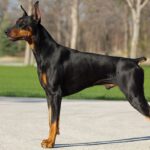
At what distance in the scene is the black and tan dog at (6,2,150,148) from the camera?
8273mm

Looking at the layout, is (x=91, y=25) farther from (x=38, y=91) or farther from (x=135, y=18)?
(x=38, y=91)

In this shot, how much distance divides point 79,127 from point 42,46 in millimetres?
2712

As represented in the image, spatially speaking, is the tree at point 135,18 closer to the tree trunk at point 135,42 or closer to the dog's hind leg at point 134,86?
the tree trunk at point 135,42

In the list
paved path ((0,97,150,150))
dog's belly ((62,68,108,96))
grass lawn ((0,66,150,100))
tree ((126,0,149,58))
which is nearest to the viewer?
dog's belly ((62,68,108,96))

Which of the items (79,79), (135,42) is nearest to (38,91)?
(79,79)

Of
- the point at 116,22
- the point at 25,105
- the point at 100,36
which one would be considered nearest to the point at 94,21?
the point at 116,22

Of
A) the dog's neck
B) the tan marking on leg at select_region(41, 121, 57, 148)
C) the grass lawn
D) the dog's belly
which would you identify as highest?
the dog's neck

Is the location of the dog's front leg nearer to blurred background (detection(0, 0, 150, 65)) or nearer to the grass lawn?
Result: the grass lawn

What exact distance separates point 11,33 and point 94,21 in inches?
2597

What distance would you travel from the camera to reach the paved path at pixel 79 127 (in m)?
8.68

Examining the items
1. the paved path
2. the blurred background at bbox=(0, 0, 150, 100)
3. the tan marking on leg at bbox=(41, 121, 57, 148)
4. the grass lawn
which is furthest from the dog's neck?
the blurred background at bbox=(0, 0, 150, 100)

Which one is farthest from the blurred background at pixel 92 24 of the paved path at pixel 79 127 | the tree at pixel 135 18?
the paved path at pixel 79 127

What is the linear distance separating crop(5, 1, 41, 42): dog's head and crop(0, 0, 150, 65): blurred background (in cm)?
3832

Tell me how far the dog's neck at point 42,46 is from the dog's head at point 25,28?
126 millimetres
